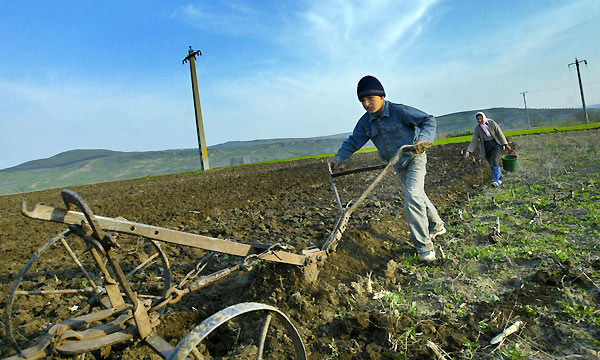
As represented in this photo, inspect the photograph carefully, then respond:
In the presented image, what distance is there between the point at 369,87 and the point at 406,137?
712mm

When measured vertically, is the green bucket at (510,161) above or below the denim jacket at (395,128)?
below

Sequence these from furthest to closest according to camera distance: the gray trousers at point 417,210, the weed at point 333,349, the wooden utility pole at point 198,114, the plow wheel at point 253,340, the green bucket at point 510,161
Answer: the wooden utility pole at point 198,114, the green bucket at point 510,161, the gray trousers at point 417,210, the weed at point 333,349, the plow wheel at point 253,340

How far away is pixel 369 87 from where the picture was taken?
13.7 ft

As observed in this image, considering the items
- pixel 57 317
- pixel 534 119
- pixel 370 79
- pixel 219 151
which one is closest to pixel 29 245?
pixel 57 317

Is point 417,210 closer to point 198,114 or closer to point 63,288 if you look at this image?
point 63,288

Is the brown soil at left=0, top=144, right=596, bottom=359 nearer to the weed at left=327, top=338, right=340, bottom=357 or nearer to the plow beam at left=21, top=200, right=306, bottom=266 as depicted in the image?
the weed at left=327, top=338, right=340, bottom=357

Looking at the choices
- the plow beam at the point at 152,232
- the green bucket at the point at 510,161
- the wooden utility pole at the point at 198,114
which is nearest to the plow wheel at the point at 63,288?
the plow beam at the point at 152,232

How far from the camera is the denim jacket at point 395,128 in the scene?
13.6ft

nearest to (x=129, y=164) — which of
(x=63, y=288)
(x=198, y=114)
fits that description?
(x=198, y=114)

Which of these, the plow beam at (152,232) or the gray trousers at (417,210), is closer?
the plow beam at (152,232)

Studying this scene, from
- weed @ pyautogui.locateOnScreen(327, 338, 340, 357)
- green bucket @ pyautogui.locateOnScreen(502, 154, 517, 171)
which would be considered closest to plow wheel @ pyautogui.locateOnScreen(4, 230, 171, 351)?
weed @ pyautogui.locateOnScreen(327, 338, 340, 357)

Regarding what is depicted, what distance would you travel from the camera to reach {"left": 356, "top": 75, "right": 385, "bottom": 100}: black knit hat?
4152 millimetres

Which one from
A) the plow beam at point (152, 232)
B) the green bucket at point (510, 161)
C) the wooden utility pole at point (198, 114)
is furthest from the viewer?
the wooden utility pole at point (198, 114)

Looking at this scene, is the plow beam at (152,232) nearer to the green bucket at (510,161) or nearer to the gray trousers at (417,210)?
the gray trousers at (417,210)
